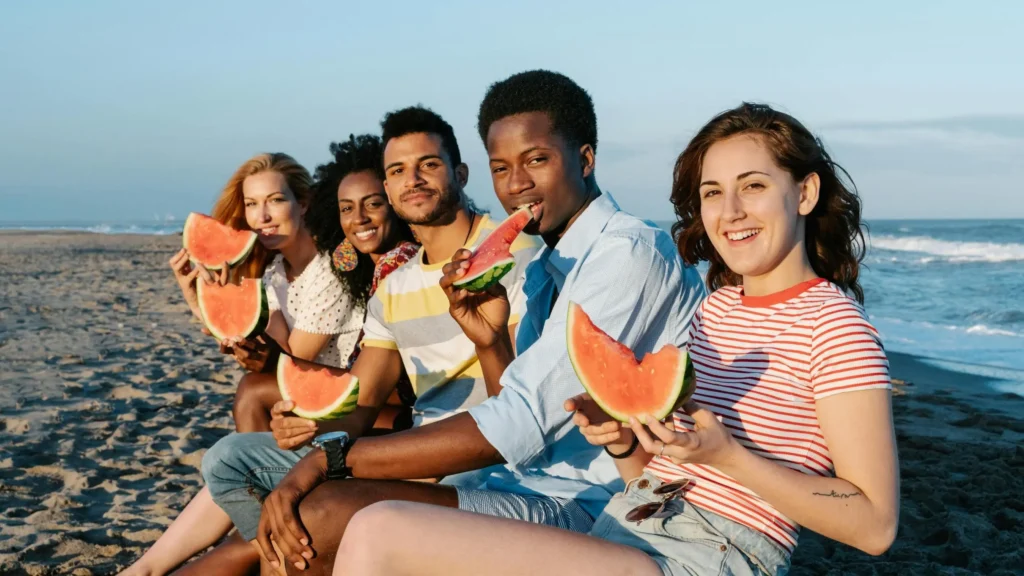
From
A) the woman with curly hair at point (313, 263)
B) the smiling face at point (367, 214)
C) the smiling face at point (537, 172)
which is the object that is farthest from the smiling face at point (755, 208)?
the smiling face at point (367, 214)

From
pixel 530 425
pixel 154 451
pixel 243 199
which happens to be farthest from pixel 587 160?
pixel 154 451

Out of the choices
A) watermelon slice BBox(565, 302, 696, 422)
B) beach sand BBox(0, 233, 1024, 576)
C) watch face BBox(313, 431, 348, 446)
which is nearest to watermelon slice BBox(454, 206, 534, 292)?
watermelon slice BBox(565, 302, 696, 422)

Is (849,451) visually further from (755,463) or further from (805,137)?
(805,137)

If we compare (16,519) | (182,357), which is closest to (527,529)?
(16,519)

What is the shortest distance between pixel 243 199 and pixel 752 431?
12.5 feet

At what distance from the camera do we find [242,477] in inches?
134

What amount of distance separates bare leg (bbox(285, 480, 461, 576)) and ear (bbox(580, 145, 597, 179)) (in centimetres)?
148

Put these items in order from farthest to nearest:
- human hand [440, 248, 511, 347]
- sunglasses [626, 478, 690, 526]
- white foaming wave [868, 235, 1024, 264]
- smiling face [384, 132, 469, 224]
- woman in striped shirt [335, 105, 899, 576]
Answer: white foaming wave [868, 235, 1024, 264] → smiling face [384, 132, 469, 224] → human hand [440, 248, 511, 347] → sunglasses [626, 478, 690, 526] → woman in striped shirt [335, 105, 899, 576]

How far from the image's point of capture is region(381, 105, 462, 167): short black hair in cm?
407

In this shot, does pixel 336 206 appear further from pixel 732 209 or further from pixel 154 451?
pixel 732 209

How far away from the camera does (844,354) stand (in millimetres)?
2164

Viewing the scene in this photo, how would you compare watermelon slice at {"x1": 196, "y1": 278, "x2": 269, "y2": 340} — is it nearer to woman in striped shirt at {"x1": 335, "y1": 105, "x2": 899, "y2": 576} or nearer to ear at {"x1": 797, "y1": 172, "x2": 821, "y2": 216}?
woman in striped shirt at {"x1": 335, "y1": 105, "x2": 899, "y2": 576}

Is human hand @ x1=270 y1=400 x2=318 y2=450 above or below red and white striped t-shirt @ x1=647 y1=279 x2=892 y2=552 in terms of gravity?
below

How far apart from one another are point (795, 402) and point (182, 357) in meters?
8.49
